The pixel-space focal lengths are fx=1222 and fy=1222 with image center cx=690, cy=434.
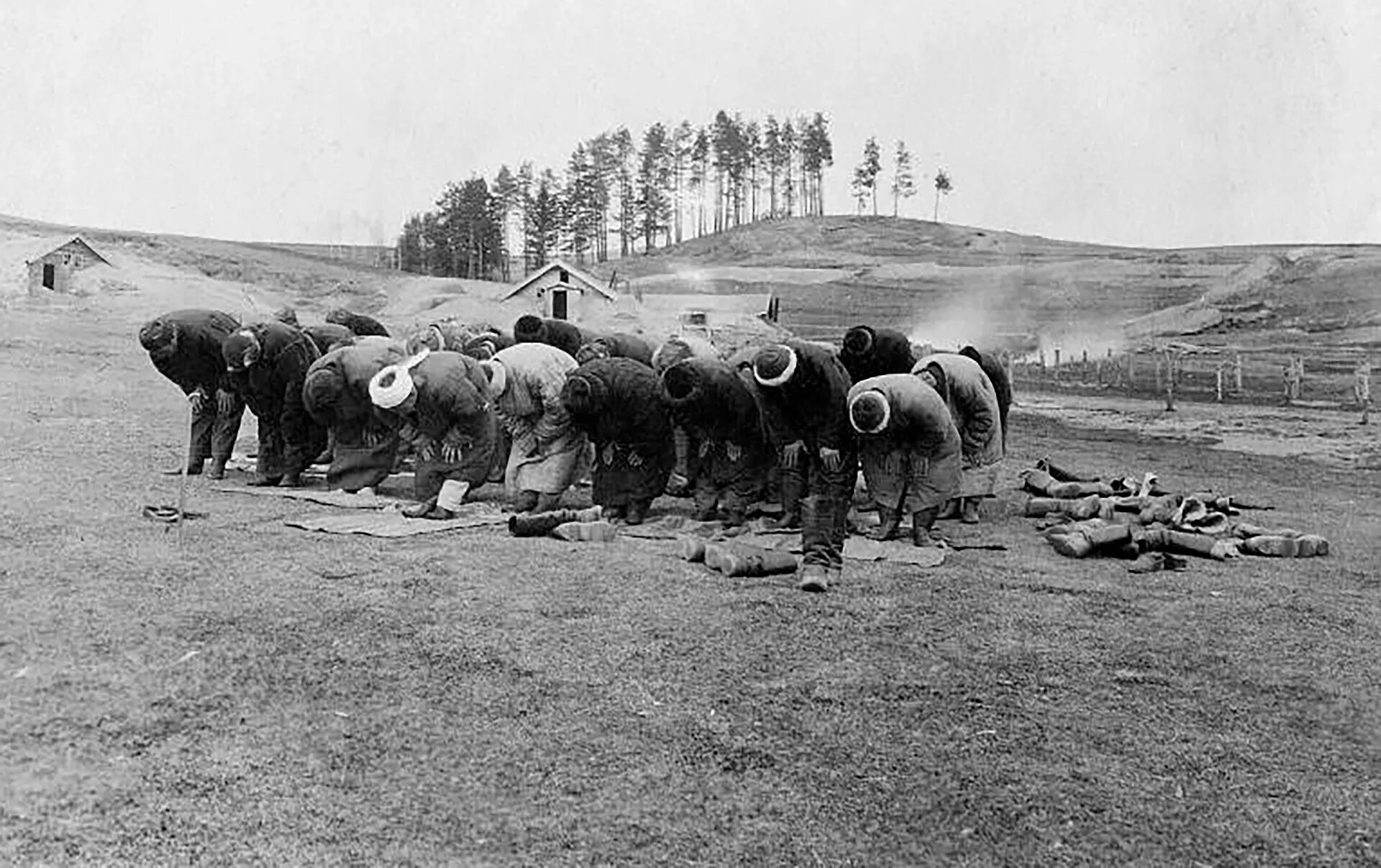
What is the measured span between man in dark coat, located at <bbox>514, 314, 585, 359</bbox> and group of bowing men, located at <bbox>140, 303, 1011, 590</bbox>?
1.00 meters

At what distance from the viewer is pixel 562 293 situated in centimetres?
5303

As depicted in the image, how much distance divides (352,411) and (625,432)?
299 cm

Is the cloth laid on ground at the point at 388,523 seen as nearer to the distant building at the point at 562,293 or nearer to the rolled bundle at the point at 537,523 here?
→ the rolled bundle at the point at 537,523

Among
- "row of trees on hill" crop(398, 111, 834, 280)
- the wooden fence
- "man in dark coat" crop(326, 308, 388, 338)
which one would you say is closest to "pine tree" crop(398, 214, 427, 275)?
"row of trees on hill" crop(398, 111, 834, 280)

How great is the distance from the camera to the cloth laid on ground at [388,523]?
9.85 m

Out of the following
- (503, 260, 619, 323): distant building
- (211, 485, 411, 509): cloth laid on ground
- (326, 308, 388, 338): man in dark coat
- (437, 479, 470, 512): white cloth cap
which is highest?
(503, 260, 619, 323): distant building

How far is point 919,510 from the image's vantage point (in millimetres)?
10406

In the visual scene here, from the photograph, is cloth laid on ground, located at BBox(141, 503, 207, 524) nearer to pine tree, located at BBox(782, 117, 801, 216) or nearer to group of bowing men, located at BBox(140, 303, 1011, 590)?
group of bowing men, located at BBox(140, 303, 1011, 590)

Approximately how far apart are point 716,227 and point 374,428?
86.9m

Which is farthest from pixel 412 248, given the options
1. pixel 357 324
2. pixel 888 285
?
pixel 357 324

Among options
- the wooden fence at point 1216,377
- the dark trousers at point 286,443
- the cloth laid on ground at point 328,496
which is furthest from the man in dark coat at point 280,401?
the wooden fence at point 1216,377

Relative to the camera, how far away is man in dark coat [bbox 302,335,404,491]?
11820 millimetres

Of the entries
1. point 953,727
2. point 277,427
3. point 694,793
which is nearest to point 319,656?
point 694,793

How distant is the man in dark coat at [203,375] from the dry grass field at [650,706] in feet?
9.35
